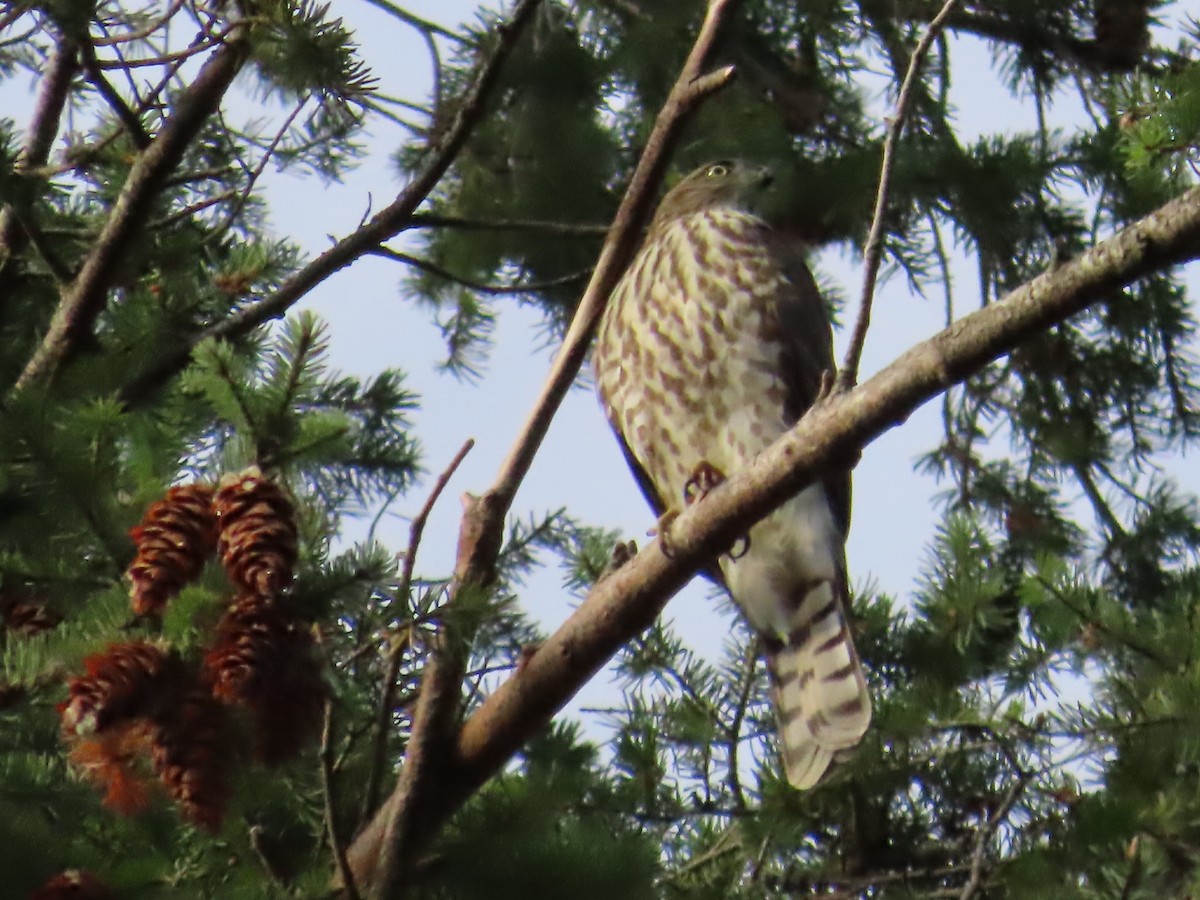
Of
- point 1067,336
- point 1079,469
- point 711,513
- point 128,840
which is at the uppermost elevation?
point 1067,336

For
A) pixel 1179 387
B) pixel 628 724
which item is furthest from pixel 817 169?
pixel 628 724

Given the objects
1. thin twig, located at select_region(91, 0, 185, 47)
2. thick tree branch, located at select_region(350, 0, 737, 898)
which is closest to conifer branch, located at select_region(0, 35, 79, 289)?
thin twig, located at select_region(91, 0, 185, 47)

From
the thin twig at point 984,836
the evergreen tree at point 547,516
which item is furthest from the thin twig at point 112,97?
the thin twig at point 984,836

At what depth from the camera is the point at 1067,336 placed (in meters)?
5.18

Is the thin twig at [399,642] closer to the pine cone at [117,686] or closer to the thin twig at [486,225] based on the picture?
the pine cone at [117,686]

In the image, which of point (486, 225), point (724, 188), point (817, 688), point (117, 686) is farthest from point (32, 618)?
point (724, 188)

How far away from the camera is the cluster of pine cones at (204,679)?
7.73ft

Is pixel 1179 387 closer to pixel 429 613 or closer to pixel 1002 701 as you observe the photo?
pixel 1002 701

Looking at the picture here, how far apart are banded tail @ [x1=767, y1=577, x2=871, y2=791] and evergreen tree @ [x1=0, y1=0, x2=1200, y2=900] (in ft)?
0.69

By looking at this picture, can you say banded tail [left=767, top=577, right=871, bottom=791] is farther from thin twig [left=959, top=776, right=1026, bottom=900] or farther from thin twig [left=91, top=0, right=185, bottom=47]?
thin twig [left=91, top=0, right=185, bottom=47]

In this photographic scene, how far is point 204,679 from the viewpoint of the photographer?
2.41 meters

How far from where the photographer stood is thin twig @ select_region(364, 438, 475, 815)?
2393mm

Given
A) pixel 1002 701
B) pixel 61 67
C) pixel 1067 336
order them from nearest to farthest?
pixel 1002 701 → pixel 61 67 → pixel 1067 336

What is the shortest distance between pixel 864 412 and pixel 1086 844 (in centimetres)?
167
